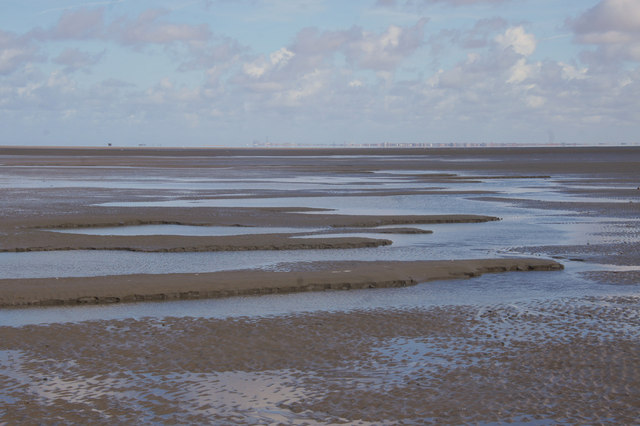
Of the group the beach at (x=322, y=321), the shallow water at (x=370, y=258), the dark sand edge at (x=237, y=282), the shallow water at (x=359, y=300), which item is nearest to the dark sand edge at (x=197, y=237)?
the beach at (x=322, y=321)

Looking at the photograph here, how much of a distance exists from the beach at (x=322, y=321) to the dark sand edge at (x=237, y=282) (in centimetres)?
4

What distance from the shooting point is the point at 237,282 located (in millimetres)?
14562

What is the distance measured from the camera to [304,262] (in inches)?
690

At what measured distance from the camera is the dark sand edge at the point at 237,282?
13492mm

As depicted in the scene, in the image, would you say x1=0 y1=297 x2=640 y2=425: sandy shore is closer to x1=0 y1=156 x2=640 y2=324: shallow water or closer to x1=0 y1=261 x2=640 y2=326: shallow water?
x1=0 y1=261 x2=640 y2=326: shallow water

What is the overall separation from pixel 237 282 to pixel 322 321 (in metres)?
3.05

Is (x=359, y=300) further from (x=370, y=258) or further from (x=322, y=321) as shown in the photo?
(x=370, y=258)

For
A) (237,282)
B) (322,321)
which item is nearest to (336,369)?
(322,321)

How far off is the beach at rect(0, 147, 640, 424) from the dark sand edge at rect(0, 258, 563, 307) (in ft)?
0.15

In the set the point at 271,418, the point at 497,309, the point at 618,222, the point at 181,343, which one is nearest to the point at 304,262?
the point at 497,309

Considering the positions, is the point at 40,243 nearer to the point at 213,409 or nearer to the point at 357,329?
the point at 357,329

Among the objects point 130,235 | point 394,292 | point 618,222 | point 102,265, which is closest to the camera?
point 394,292

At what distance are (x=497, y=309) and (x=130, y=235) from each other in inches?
489

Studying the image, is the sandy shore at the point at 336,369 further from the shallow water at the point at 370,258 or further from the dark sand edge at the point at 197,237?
the dark sand edge at the point at 197,237
